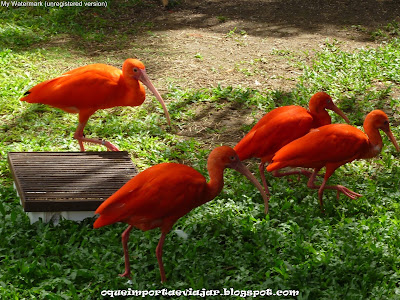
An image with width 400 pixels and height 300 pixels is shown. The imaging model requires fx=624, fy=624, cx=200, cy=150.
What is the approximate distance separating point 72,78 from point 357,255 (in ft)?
9.68

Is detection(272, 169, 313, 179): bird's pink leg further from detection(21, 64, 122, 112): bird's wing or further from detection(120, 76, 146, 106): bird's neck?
detection(21, 64, 122, 112): bird's wing

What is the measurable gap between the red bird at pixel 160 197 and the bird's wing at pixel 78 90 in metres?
1.68

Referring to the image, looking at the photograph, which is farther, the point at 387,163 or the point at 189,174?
the point at 387,163

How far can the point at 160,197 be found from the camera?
4.00 meters

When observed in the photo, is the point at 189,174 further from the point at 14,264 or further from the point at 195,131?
the point at 195,131

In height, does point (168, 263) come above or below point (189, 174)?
below

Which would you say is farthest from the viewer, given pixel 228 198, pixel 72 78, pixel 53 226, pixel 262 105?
pixel 262 105

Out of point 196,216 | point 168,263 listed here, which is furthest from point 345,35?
point 168,263

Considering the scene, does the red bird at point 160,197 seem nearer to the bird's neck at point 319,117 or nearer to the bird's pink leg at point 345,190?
the bird's pink leg at point 345,190

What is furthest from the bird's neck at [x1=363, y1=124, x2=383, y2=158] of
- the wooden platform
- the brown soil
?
the wooden platform

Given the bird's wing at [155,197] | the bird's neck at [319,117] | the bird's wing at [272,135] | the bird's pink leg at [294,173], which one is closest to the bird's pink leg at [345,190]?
the bird's pink leg at [294,173]

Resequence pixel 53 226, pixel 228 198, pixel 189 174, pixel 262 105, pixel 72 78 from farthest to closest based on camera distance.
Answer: pixel 262 105, pixel 72 78, pixel 228 198, pixel 53 226, pixel 189 174

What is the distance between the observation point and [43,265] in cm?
421

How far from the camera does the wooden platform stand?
15.2 ft
